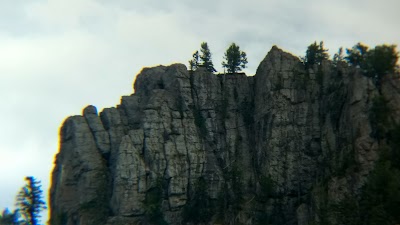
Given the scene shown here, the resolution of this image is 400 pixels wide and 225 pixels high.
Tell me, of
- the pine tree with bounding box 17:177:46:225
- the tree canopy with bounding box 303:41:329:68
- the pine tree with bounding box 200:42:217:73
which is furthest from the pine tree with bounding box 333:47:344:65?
the pine tree with bounding box 17:177:46:225

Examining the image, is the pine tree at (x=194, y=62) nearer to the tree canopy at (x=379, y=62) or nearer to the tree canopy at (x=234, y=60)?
the tree canopy at (x=234, y=60)

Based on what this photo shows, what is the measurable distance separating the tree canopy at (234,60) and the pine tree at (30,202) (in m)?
57.2

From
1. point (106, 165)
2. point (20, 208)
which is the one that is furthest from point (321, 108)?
point (20, 208)

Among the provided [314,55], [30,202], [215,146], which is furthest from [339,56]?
[30,202]

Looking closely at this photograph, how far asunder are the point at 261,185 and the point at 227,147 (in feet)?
46.4

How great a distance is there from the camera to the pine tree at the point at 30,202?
133m

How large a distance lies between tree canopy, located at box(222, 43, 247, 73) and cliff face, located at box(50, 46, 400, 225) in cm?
619

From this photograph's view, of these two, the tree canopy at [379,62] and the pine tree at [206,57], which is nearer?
the tree canopy at [379,62]

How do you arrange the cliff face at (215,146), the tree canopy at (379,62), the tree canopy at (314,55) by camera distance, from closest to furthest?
the tree canopy at (379,62) → the cliff face at (215,146) → the tree canopy at (314,55)

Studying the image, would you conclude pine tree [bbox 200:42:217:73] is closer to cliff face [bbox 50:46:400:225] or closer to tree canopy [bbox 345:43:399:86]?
cliff face [bbox 50:46:400:225]

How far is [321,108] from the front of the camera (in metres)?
119

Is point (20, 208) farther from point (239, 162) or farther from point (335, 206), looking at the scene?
point (335, 206)

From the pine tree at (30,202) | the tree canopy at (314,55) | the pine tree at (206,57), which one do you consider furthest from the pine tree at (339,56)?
the pine tree at (30,202)

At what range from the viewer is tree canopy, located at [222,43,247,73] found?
460 feet
